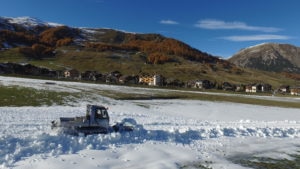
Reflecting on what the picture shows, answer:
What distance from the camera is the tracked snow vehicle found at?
24.2 meters

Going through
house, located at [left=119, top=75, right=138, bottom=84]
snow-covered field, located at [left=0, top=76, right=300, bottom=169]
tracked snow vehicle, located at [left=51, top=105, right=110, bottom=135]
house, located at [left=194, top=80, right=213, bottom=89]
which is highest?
house, located at [left=119, top=75, right=138, bottom=84]

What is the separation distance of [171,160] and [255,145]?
8.88 metres

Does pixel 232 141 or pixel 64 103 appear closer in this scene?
pixel 232 141

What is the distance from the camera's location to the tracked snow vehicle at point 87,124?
953 inches

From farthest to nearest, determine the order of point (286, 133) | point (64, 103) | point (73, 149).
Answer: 1. point (64, 103)
2. point (286, 133)
3. point (73, 149)

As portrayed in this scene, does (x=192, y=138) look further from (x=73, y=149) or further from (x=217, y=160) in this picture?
(x=73, y=149)

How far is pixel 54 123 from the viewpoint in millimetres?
24781

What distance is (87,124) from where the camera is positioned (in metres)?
25.3

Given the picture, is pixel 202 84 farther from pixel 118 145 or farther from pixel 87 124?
pixel 118 145

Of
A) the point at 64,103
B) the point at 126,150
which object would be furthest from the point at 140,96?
the point at 126,150

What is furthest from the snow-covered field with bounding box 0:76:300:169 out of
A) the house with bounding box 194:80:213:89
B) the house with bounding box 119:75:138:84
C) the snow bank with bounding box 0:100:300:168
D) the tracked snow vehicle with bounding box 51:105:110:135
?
the house with bounding box 194:80:213:89

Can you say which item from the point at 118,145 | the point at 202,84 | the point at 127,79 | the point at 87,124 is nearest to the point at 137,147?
the point at 118,145

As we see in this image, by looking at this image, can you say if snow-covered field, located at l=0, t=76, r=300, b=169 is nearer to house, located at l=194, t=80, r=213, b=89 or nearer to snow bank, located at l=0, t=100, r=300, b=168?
snow bank, located at l=0, t=100, r=300, b=168

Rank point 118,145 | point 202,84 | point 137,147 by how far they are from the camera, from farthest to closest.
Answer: point 202,84 → point 118,145 → point 137,147
